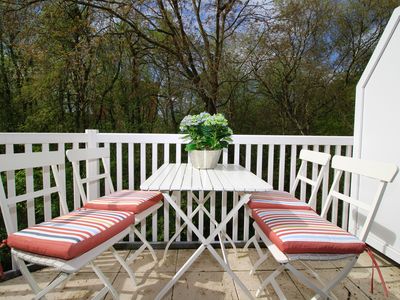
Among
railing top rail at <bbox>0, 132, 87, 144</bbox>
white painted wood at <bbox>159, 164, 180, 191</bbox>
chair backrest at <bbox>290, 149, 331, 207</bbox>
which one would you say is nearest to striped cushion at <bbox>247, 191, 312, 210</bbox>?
chair backrest at <bbox>290, 149, 331, 207</bbox>

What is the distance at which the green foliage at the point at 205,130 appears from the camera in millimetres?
1892

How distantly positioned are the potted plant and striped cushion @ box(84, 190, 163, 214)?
455 mm

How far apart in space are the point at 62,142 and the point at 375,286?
2.65 metres

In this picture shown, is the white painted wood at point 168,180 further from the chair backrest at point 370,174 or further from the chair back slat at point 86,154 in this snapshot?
the chair backrest at point 370,174

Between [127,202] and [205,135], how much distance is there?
2.40ft

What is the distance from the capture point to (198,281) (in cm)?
189

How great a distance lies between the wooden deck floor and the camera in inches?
68.5

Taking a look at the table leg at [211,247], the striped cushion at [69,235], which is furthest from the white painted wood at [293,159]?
the striped cushion at [69,235]

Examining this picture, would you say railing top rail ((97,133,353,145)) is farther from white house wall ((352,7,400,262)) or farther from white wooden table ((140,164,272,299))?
white wooden table ((140,164,272,299))

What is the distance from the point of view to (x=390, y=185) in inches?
79.1

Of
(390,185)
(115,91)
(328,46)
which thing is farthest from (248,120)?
(390,185)

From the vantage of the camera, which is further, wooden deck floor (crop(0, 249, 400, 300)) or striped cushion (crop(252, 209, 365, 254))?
wooden deck floor (crop(0, 249, 400, 300))

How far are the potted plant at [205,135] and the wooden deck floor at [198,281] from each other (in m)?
0.85

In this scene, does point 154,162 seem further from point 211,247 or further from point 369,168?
point 369,168
